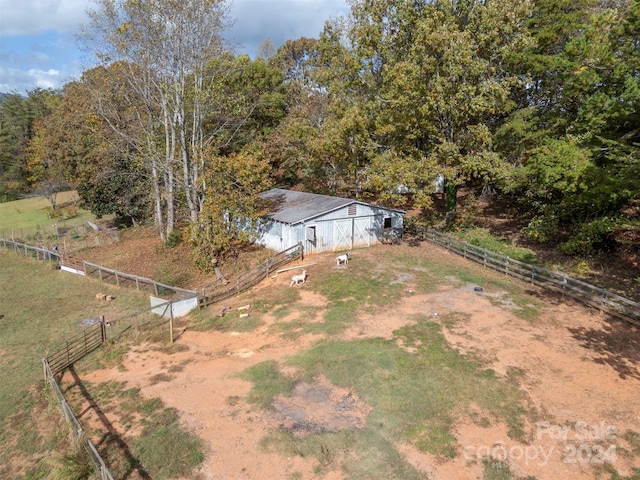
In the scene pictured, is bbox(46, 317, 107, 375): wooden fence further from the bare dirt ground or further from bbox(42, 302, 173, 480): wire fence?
the bare dirt ground

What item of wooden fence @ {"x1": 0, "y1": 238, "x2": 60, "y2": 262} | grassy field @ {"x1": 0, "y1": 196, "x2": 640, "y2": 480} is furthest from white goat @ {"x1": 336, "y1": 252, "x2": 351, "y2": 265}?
wooden fence @ {"x1": 0, "y1": 238, "x2": 60, "y2": 262}

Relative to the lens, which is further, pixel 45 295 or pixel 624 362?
pixel 45 295

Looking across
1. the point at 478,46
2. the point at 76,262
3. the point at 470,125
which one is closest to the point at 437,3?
the point at 478,46

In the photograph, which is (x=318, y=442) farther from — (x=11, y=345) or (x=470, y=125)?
(x=470, y=125)

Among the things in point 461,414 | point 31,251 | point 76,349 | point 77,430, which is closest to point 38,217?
point 31,251

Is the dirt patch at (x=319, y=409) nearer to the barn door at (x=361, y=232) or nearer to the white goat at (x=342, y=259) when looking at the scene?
the white goat at (x=342, y=259)

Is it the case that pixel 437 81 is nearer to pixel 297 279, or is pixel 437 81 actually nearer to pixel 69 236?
pixel 297 279
